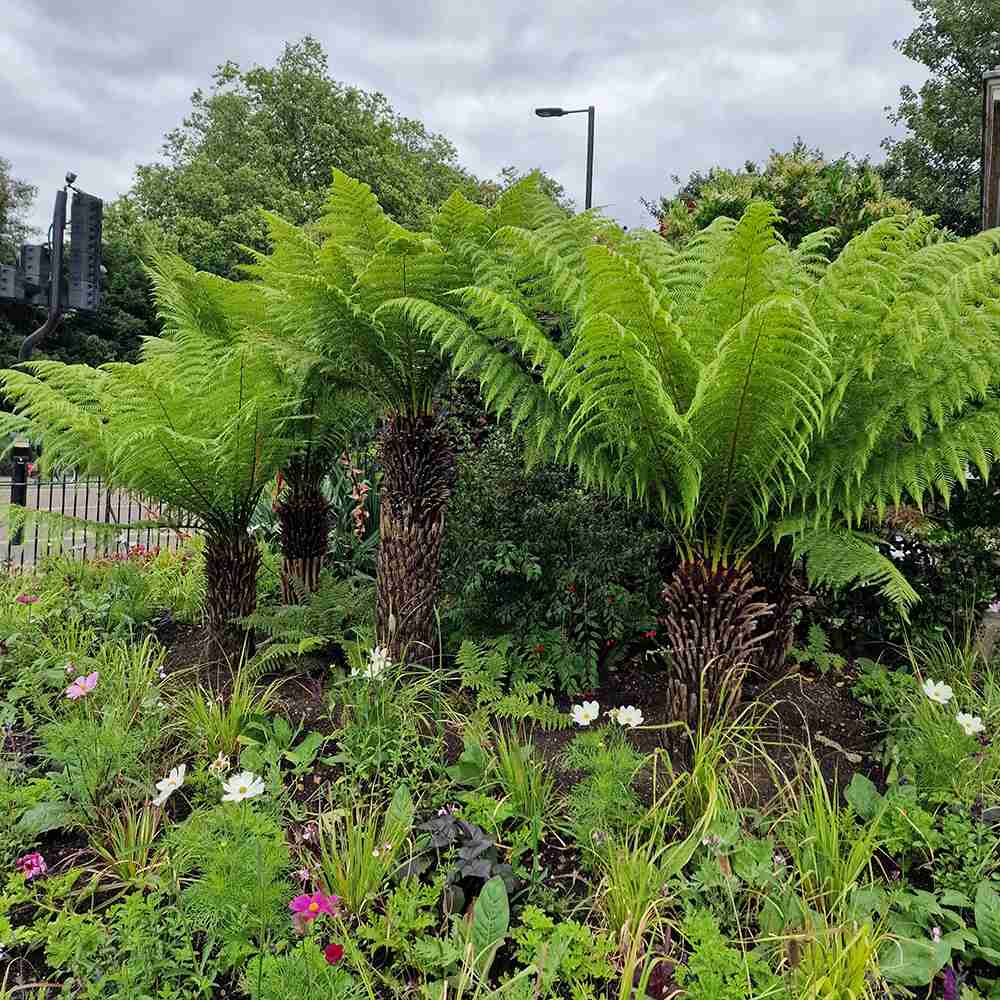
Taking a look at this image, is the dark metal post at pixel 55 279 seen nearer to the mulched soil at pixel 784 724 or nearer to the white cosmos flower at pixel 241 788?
the white cosmos flower at pixel 241 788

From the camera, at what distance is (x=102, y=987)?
1.30 metres

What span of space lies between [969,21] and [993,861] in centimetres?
2296

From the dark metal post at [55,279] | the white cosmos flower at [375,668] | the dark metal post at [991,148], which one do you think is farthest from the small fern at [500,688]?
the dark metal post at [991,148]

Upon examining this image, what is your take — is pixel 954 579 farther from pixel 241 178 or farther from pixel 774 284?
pixel 241 178

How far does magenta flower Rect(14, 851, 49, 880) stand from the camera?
1.57 meters

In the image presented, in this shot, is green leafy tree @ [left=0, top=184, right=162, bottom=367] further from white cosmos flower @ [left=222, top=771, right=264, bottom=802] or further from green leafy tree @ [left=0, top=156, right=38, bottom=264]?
white cosmos flower @ [left=222, top=771, right=264, bottom=802]

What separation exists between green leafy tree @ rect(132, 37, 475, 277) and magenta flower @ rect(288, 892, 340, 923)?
750 inches

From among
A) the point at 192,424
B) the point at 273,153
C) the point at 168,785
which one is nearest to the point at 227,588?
the point at 192,424

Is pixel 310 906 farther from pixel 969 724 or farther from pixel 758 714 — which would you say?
pixel 969 724

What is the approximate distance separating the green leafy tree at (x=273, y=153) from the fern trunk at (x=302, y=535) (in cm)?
1698

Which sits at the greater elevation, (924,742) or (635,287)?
(635,287)

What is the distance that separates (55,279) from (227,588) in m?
4.32

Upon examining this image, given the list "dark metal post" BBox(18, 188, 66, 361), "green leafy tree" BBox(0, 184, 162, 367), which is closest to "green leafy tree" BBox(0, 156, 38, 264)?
"green leafy tree" BBox(0, 184, 162, 367)

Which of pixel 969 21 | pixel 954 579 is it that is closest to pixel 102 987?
pixel 954 579
